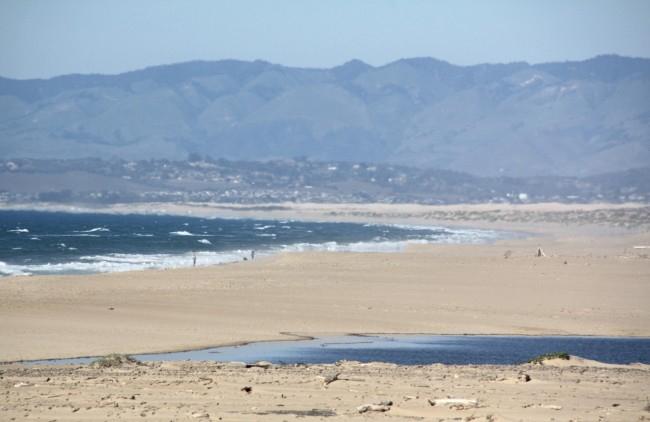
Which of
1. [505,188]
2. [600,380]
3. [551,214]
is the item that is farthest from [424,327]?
[505,188]

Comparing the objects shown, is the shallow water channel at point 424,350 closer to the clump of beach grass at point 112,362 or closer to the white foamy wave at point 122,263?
the clump of beach grass at point 112,362

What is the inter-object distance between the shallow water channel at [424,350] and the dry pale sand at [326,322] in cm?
92

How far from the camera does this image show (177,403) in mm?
13117

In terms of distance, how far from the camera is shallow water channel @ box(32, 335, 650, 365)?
65.5ft

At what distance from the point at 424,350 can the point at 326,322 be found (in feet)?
15.4

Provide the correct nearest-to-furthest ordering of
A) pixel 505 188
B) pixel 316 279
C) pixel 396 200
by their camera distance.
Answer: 1. pixel 316 279
2. pixel 396 200
3. pixel 505 188

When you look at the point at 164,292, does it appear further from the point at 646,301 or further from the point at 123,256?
the point at 123,256

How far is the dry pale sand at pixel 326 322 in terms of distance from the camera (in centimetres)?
1320

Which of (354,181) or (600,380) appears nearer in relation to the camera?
(600,380)

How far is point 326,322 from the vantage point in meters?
25.8

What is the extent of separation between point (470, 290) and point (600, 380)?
17130 mm

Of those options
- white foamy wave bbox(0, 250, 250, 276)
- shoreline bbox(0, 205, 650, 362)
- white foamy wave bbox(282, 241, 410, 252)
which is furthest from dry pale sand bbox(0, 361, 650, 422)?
white foamy wave bbox(282, 241, 410, 252)

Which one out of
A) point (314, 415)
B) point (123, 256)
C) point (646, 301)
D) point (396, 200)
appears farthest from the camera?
point (396, 200)

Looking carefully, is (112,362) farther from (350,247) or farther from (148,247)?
(350,247)
